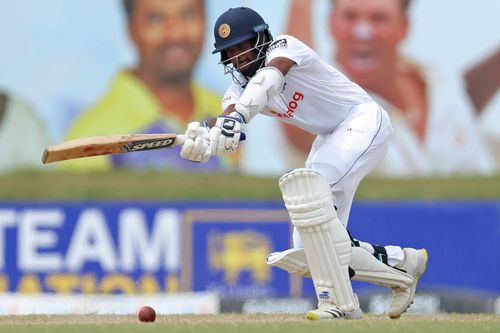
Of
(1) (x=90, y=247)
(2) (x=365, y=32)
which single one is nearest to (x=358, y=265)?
(1) (x=90, y=247)

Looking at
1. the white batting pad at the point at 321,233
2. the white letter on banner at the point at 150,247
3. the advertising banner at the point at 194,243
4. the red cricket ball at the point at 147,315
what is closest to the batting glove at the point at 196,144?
the white batting pad at the point at 321,233

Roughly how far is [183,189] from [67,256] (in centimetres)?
178

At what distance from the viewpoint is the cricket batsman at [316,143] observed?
6676mm

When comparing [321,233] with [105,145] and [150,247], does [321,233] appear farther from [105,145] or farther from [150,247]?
[150,247]

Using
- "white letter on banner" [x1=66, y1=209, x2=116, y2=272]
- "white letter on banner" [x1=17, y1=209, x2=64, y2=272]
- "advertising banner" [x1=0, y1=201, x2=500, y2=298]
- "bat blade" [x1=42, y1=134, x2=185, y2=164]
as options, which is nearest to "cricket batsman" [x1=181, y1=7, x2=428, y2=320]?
"bat blade" [x1=42, y1=134, x2=185, y2=164]

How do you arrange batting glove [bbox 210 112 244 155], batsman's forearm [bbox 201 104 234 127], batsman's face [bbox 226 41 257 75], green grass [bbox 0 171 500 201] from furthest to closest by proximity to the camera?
green grass [bbox 0 171 500 201] < batsman's face [bbox 226 41 257 75] < batsman's forearm [bbox 201 104 234 127] < batting glove [bbox 210 112 244 155]

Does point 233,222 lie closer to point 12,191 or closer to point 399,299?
point 12,191

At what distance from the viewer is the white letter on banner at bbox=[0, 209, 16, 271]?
37.4 ft

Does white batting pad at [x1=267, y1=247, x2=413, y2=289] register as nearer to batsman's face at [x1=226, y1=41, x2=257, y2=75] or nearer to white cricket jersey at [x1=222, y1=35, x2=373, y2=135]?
white cricket jersey at [x1=222, y1=35, x2=373, y2=135]

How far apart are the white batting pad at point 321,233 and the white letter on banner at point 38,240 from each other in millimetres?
4975

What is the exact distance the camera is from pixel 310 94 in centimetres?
720

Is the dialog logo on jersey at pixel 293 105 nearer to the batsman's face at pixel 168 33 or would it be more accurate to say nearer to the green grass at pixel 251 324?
the green grass at pixel 251 324

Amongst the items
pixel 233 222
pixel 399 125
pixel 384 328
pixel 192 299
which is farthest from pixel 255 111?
pixel 399 125

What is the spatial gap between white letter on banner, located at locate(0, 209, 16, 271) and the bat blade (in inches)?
190
